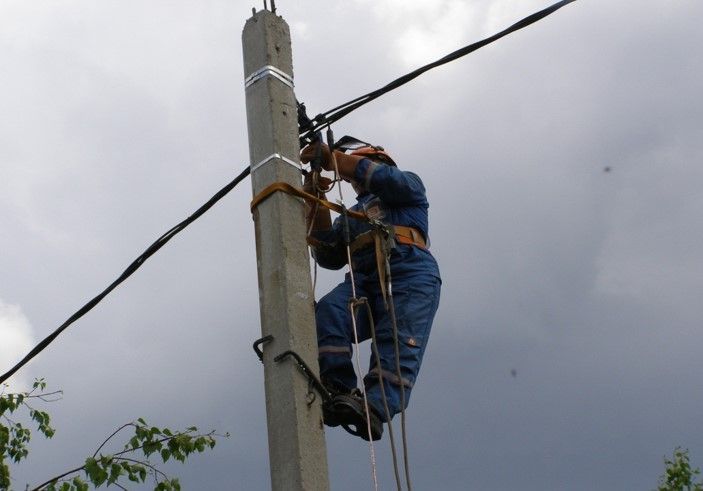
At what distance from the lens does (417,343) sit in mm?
5418

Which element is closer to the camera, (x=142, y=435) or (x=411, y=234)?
(x=411, y=234)

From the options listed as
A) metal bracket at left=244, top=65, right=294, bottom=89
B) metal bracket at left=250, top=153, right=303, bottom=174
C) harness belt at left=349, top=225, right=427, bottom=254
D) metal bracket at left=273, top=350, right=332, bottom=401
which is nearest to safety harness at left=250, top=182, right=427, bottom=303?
harness belt at left=349, top=225, right=427, bottom=254

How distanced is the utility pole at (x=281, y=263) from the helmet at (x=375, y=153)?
0.96 meters

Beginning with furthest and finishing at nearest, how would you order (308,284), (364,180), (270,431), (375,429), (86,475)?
(86,475), (364,180), (375,429), (308,284), (270,431)

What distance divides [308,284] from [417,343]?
1022 millimetres

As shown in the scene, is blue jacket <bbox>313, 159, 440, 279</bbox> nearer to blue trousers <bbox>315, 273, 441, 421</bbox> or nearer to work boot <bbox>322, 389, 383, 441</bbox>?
blue trousers <bbox>315, 273, 441, 421</bbox>

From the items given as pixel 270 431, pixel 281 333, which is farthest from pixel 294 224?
pixel 270 431

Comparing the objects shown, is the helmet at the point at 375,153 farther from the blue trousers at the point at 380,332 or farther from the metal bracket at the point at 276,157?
the metal bracket at the point at 276,157

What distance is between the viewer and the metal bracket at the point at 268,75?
4988 mm

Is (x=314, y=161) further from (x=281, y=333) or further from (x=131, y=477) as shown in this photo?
(x=131, y=477)

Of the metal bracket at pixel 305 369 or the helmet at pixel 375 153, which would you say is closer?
the metal bracket at pixel 305 369

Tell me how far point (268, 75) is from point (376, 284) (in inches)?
51.3

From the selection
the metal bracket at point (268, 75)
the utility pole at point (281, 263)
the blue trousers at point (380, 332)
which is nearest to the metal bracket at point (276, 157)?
the utility pole at point (281, 263)

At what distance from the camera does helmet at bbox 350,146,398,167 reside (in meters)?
6.00
